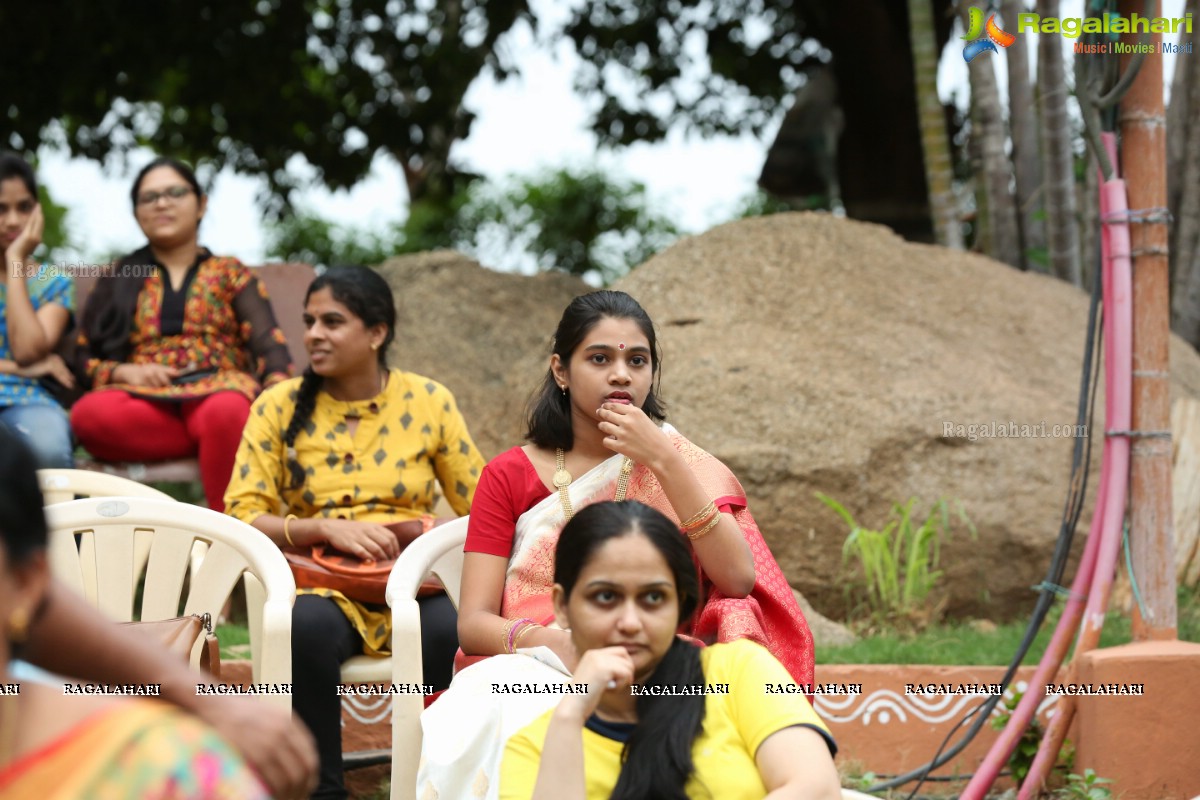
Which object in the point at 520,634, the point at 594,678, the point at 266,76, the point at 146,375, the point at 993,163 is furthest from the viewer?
the point at 266,76

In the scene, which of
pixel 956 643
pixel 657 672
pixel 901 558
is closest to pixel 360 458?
pixel 657 672

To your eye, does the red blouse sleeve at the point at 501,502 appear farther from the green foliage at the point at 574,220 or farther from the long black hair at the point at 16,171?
the green foliage at the point at 574,220

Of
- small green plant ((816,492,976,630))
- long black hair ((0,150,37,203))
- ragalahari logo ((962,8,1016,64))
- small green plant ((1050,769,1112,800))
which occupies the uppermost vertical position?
ragalahari logo ((962,8,1016,64))

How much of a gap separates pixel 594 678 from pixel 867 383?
379 centimetres

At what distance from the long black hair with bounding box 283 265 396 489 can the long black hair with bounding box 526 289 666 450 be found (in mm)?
842

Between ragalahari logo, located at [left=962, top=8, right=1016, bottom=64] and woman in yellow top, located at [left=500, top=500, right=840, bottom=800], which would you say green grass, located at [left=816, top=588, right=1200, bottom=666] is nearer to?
woman in yellow top, located at [left=500, top=500, right=840, bottom=800]

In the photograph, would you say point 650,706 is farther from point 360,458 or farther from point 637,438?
point 360,458

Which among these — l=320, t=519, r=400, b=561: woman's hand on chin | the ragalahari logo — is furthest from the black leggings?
the ragalahari logo

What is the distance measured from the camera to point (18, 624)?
4.56 ft

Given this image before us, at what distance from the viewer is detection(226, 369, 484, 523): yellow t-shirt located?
4047 millimetres

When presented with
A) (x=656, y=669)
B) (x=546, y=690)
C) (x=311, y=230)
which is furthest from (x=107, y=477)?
(x=311, y=230)

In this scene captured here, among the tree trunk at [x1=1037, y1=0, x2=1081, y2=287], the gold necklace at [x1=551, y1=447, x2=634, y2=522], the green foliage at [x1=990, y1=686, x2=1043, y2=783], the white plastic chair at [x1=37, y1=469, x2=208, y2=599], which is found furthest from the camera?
the tree trunk at [x1=1037, y1=0, x2=1081, y2=287]

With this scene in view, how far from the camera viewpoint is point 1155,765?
12.2 feet

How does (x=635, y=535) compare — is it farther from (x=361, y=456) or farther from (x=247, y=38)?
(x=247, y=38)
